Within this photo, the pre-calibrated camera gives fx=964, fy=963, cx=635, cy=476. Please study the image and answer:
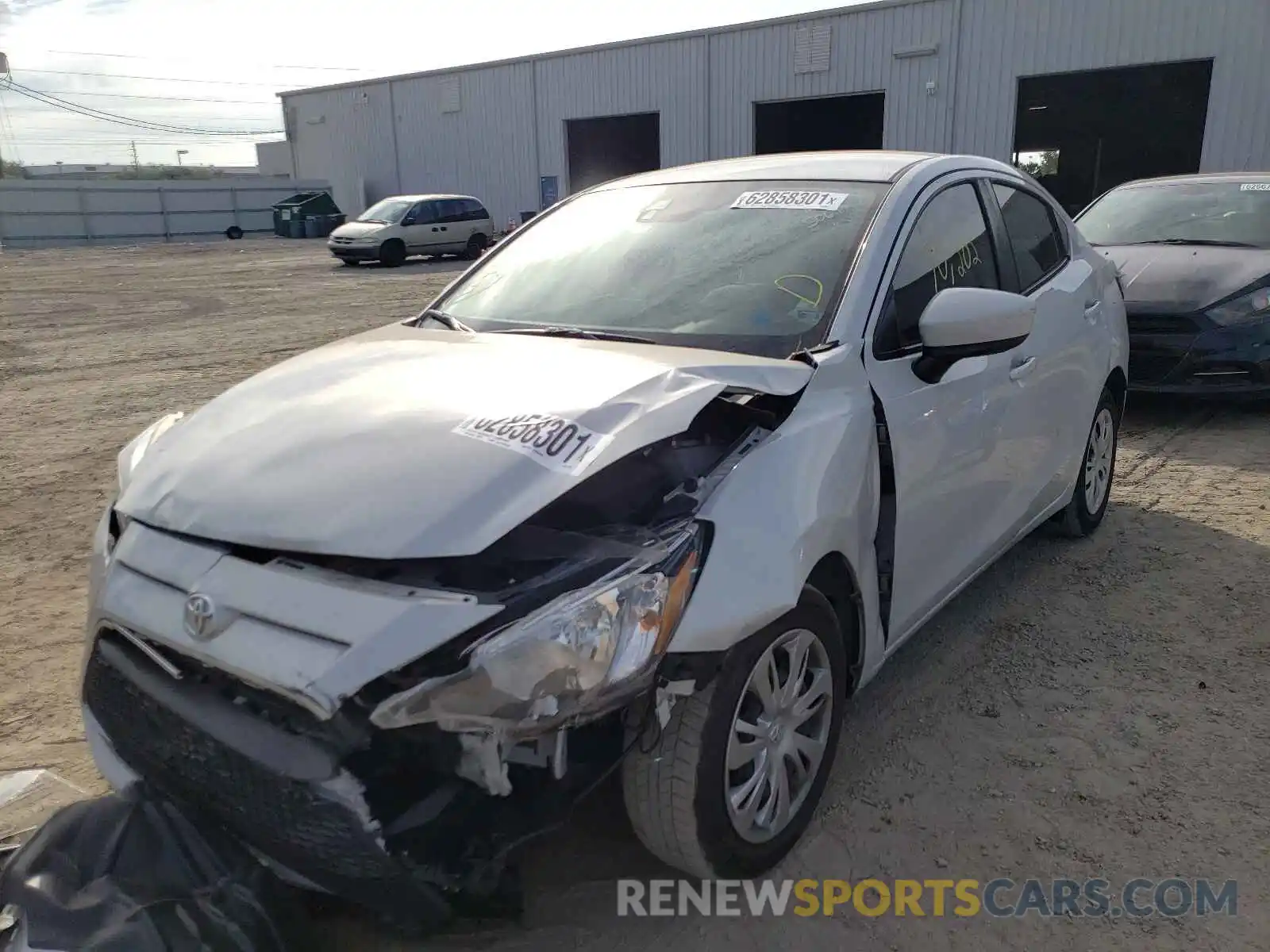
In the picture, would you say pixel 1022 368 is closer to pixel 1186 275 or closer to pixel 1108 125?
pixel 1186 275

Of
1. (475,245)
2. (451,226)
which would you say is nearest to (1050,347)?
(451,226)

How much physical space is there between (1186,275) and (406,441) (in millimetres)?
6479

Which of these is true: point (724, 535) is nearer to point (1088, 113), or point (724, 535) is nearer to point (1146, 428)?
point (1146, 428)

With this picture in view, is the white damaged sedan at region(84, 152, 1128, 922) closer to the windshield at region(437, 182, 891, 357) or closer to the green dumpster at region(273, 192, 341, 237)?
the windshield at region(437, 182, 891, 357)

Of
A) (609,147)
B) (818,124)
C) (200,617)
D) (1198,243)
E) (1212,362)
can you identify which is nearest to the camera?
(200,617)

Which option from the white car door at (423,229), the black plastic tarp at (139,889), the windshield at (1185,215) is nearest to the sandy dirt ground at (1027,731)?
the black plastic tarp at (139,889)

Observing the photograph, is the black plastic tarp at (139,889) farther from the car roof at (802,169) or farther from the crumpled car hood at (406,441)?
the car roof at (802,169)

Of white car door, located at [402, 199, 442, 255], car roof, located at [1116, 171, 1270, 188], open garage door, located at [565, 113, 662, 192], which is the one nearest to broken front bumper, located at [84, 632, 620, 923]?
car roof, located at [1116, 171, 1270, 188]

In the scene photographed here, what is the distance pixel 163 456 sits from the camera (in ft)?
7.79

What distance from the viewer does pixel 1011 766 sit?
2.88m

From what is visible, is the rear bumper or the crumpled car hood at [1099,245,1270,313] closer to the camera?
the rear bumper

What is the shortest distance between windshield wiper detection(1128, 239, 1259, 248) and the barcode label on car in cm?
548

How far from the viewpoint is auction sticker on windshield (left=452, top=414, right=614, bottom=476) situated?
2049 mm

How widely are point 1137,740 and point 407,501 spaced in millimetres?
2404
